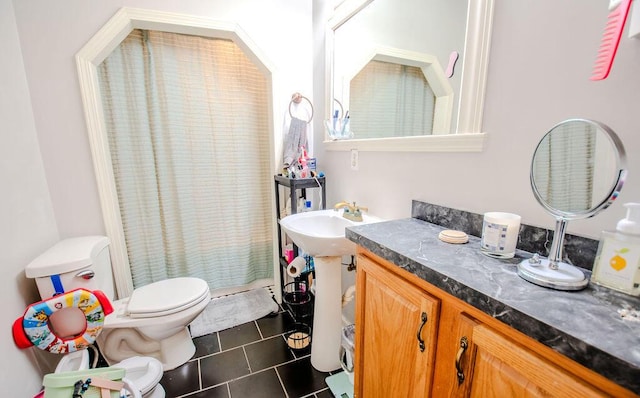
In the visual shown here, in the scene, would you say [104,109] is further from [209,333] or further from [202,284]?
[209,333]

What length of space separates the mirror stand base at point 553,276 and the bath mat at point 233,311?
1.78 meters

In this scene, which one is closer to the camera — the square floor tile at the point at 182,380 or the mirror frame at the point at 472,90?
the mirror frame at the point at 472,90

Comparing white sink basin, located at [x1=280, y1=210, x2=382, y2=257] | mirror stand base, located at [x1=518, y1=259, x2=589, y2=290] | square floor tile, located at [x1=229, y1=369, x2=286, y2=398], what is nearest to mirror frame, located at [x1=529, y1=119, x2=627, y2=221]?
mirror stand base, located at [x1=518, y1=259, x2=589, y2=290]

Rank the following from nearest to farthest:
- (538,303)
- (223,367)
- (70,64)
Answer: (538,303), (70,64), (223,367)

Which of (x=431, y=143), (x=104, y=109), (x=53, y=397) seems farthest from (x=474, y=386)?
(x=104, y=109)

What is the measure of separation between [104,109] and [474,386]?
2.29 metres

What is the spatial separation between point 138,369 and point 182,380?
0.24m

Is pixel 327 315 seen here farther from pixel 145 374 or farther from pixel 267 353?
pixel 145 374

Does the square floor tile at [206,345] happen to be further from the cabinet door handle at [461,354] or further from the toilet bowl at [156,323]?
the cabinet door handle at [461,354]

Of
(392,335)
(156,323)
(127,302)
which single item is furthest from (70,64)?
(392,335)

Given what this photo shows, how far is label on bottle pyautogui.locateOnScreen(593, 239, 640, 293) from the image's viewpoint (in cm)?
51

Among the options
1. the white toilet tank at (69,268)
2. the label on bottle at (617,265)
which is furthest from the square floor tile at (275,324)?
the label on bottle at (617,265)

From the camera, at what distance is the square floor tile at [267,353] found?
154 centimetres

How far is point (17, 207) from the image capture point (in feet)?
3.96
